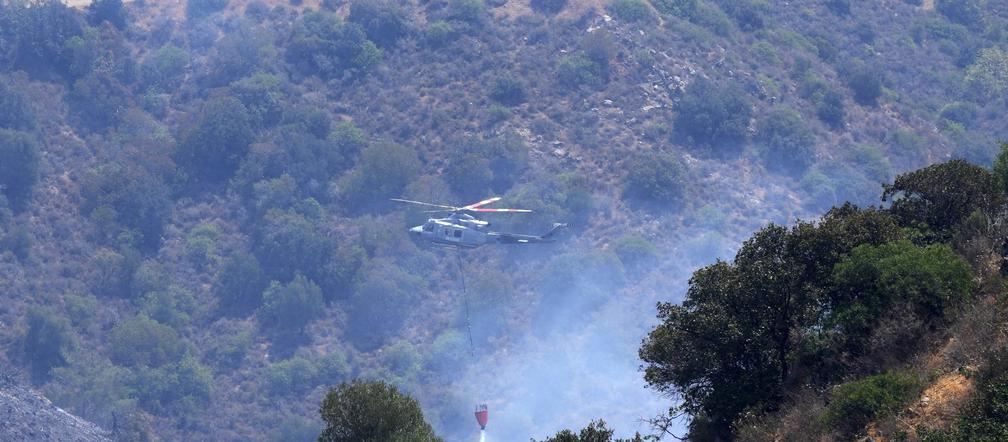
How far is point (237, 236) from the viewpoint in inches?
5059

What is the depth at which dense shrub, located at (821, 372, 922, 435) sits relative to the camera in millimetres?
33500

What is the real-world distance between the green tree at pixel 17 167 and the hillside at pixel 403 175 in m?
0.27

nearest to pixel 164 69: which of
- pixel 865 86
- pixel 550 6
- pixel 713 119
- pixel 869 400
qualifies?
pixel 550 6

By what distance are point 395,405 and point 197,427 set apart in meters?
70.6

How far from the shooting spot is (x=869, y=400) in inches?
1328

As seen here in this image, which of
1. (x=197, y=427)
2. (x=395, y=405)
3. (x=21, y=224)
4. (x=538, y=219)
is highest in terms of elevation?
(x=21, y=224)

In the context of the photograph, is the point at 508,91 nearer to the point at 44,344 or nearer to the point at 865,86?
the point at 865,86

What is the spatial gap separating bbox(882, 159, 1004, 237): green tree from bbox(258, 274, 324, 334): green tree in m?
81.9

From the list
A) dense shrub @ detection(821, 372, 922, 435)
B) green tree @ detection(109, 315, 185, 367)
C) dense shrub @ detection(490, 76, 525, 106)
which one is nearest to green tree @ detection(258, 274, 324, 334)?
green tree @ detection(109, 315, 185, 367)

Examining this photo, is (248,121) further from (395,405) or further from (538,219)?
(395,405)

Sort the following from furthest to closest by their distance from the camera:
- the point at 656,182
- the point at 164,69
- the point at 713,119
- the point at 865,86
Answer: the point at 865,86 → the point at 164,69 → the point at 713,119 → the point at 656,182

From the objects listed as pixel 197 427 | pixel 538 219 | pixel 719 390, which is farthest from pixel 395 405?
pixel 538 219

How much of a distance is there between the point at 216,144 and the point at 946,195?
97.9m

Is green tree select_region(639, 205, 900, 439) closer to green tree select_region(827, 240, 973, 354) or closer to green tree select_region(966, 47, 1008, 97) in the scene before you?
green tree select_region(827, 240, 973, 354)
